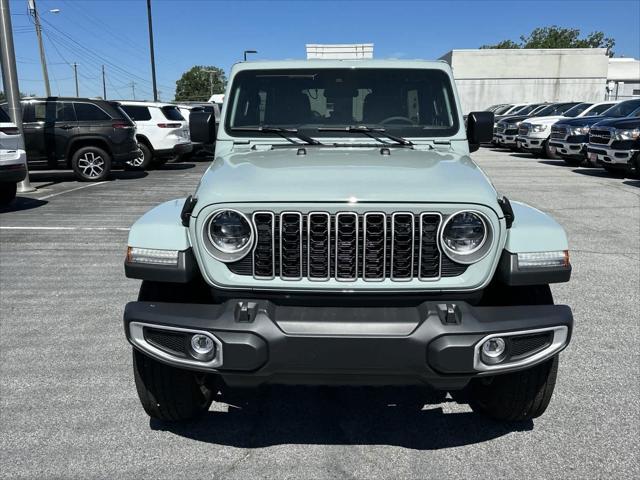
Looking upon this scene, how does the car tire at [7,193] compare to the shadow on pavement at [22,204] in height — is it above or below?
above

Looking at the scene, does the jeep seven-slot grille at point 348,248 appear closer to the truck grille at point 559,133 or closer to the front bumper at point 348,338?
the front bumper at point 348,338

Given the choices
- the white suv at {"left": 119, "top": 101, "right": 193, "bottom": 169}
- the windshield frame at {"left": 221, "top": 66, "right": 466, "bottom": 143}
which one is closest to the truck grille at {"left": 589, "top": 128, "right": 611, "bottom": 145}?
the white suv at {"left": 119, "top": 101, "right": 193, "bottom": 169}

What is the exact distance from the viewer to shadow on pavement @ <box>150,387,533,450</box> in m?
3.11

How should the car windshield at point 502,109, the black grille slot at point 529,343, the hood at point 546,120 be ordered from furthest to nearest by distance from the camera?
the car windshield at point 502,109, the hood at point 546,120, the black grille slot at point 529,343

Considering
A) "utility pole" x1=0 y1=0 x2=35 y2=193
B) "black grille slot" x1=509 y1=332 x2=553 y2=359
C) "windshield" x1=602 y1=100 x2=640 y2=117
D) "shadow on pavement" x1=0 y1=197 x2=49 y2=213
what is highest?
"utility pole" x1=0 y1=0 x2=35 y2=193

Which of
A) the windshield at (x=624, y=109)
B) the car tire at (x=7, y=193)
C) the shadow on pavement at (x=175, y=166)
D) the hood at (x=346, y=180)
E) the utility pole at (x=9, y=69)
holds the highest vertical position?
the utility pole at (x=9, y=69)

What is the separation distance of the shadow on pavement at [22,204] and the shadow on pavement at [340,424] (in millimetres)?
8315

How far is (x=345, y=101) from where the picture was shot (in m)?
3.92

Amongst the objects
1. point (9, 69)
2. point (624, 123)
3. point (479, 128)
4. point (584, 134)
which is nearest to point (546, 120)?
point (584, 134)

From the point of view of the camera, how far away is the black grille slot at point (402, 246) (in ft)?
8.39

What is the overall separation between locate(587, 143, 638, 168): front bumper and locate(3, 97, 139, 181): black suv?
1092 cm

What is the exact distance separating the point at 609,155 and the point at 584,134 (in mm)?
3369

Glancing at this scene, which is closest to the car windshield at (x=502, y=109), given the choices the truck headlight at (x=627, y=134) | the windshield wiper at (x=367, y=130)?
the truck headlight at (x=627, y=134)

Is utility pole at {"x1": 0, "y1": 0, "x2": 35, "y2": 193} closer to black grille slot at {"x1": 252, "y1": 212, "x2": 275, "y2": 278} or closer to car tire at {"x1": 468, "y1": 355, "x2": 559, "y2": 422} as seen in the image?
black grille slot at {"x1": 252, "y1": 212, "x2": 275, "y2": 278}
